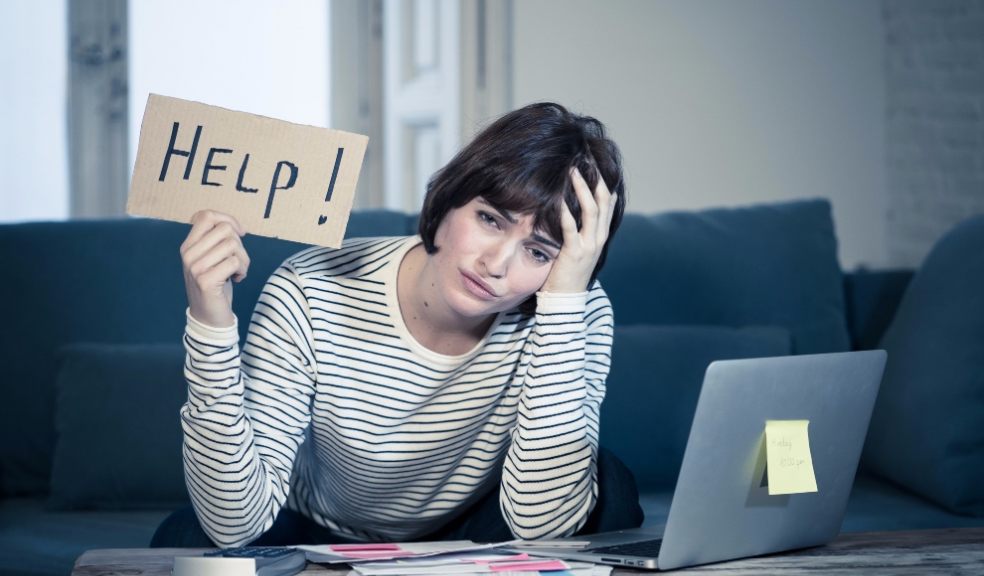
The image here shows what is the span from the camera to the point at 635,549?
3.96 feet

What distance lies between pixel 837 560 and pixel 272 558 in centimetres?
62

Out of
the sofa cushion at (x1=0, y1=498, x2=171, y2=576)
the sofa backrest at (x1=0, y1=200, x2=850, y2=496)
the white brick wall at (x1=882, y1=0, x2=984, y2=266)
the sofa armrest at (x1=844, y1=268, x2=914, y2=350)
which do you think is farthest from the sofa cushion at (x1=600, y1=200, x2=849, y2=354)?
the sofa cushion at (x1=0, y1=498, x2=171, y2=576)

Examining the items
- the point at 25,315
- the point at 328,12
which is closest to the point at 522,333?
the point at 25,315

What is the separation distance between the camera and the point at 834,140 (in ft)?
11.3

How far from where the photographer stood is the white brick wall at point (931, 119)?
294cm

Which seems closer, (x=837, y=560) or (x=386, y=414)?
(x=837, y=560)

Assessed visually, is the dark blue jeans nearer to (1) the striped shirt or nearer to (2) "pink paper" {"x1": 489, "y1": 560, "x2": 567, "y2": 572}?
(1) the striped shirt

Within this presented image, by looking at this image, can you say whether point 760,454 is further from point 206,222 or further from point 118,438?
point 118,438

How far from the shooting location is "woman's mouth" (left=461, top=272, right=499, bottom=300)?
54.3 inches

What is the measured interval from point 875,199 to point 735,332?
144 cm

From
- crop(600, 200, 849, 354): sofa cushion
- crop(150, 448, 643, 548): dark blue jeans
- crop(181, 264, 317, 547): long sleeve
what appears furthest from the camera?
crop(600, 200, 849, 354): sofa cushion

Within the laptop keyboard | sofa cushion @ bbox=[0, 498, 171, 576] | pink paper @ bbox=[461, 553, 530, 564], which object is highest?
pink paper @ bbox=[461, 553, 530, 564]

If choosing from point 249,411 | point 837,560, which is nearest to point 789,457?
point 837,560

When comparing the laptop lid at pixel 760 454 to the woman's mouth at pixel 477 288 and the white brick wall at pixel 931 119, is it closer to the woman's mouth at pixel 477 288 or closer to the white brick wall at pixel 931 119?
the woman's mouth at pixel 477 288
